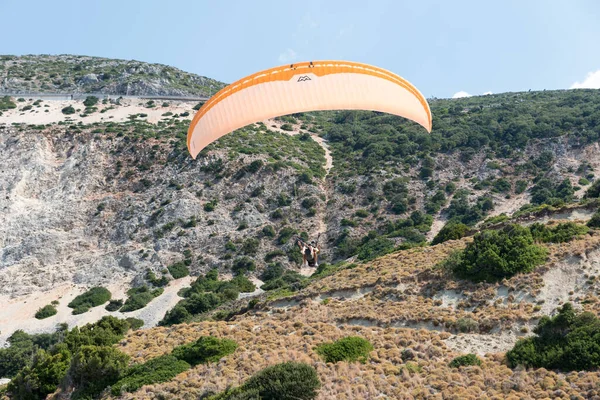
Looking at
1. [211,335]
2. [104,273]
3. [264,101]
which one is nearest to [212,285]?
[104,273]

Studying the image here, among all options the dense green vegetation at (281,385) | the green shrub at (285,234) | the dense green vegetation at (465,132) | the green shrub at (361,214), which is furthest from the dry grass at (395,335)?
the dense green vegetation at (465,132)

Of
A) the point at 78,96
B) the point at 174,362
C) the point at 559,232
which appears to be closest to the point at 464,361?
the point at 174,362

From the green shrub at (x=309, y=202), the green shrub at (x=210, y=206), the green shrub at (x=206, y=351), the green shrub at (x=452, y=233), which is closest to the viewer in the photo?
the green shrub at (x=206, y=351)

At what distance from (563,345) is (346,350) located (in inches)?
233

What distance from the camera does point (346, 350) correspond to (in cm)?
1581

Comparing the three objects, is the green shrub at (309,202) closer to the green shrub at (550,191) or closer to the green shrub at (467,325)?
the green shrub at (550,191)

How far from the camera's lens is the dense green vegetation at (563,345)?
13680mm

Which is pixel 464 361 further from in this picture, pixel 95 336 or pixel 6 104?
pixel 6 104

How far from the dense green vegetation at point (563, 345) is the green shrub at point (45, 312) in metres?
30.6

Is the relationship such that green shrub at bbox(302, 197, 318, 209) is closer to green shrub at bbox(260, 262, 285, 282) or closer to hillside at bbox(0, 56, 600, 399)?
hillside at bbox(0, 56, 600, 399)

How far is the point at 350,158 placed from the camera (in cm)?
5703

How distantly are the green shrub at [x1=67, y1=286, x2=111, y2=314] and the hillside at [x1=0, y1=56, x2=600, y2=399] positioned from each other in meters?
0.15

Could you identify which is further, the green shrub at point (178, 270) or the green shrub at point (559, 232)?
the green shrub at point (178, 270)

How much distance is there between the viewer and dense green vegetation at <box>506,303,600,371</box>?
44.9ft
